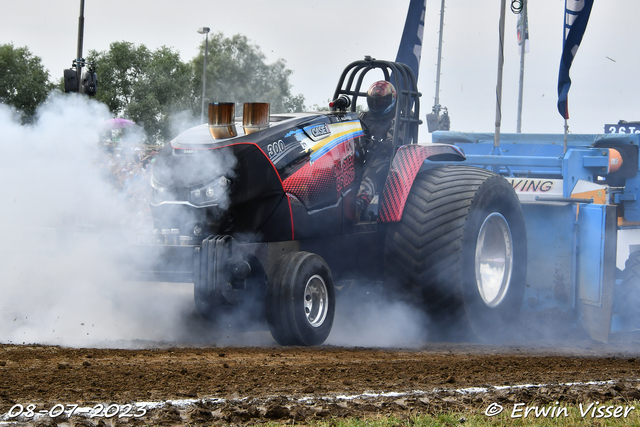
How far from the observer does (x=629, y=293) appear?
7.47 m

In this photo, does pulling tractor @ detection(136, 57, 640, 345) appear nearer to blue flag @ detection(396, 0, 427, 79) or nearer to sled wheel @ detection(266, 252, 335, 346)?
sled wheel @ detection(266, 252, 335, 346)

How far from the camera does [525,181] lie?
8.59 metres

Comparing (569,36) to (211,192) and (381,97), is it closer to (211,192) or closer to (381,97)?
(381,97)

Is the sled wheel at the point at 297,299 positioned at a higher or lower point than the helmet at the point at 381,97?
lower

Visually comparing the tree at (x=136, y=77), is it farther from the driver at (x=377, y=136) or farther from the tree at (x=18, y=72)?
the driver at (x=377, y=136)

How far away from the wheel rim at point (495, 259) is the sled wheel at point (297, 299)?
196cm

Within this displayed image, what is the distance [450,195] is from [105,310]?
122 inches

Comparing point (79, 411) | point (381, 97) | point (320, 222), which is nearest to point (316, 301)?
point (320, 222)

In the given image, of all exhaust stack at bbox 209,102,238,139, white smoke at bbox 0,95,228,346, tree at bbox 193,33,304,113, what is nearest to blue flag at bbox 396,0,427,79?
white smoke at bbox 0,95,228,346

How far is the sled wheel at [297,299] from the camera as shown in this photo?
16.5 ft

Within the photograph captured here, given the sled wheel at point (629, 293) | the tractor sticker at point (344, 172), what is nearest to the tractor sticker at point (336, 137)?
the tractor sticker at point (344, 172)

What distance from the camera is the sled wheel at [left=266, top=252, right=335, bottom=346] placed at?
5.04 metres

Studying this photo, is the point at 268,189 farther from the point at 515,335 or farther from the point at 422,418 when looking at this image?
the point at 515,335

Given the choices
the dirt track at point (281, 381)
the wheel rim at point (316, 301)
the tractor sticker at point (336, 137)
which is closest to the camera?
the dirt track at point (281, 381)
